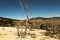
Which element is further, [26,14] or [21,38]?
[21,38]

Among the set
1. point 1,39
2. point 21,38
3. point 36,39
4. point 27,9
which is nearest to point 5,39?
point 1,39

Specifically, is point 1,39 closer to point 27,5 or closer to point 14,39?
point 14,39

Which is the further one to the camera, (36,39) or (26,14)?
(36,39)

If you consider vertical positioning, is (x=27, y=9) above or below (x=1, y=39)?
above

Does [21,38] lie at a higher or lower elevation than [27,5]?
lower

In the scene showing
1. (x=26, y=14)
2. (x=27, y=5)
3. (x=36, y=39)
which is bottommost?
(x=36, y=39)

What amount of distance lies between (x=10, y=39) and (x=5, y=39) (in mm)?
483

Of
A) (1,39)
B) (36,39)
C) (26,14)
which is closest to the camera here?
(26,14)

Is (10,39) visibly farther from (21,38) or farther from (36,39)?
(36,39)

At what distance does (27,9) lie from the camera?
943 cm

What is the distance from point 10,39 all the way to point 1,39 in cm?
87

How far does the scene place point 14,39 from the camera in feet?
45.3

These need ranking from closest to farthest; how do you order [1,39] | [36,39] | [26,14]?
1. [26,14]
2. [1,39]
3. [36,39]

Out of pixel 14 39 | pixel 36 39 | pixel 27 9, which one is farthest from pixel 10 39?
pixel 27 9
